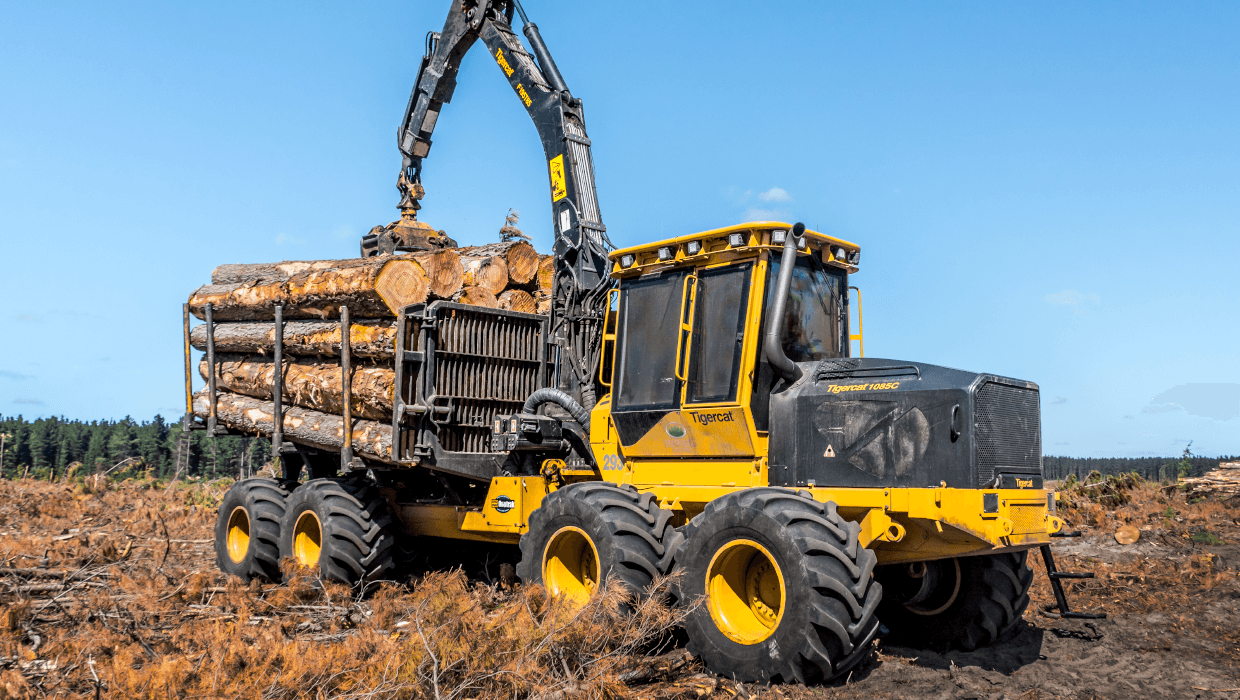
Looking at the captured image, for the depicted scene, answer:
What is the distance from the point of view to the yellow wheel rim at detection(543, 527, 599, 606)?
25.0 ft

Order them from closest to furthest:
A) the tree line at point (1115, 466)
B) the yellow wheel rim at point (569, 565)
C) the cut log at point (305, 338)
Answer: the yellow wheel rim at point (569, 565), the cut log at point (305, 338), the tree line at point (1115, 466)

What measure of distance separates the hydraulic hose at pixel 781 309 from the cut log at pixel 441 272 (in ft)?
12.1

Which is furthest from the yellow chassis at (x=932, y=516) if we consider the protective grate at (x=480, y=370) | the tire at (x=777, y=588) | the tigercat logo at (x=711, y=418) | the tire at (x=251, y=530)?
the tire at (x=251, y=530)

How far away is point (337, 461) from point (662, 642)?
5780mm

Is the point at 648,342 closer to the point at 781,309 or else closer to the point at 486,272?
the point at 781,309

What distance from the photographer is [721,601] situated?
21.2ft

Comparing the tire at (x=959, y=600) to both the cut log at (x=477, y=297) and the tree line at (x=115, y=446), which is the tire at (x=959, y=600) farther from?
the tree line at (x=115, y=446)

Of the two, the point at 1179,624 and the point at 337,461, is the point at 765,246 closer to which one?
the point at 1179,624

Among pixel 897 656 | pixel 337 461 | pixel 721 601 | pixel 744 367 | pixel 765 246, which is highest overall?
pixel 765 246

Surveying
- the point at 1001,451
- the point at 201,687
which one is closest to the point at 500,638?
the point at 201,687

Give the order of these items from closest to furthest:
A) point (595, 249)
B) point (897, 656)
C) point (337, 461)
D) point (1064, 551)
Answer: point (897, 656), point (595, 249), point (337, 461), point (1064, 551)

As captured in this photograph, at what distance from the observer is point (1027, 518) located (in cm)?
654

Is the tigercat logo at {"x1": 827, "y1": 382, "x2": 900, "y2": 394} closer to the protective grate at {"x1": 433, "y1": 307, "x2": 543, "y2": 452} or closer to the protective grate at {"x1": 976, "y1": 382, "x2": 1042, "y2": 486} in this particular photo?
the protective grate at {"x1": 976, "y1": 382, "x2": 1042, "y2": 486}

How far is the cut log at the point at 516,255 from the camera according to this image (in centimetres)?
982
